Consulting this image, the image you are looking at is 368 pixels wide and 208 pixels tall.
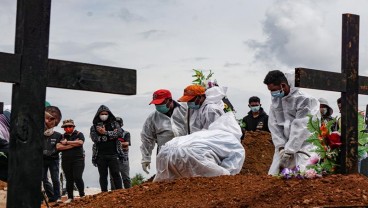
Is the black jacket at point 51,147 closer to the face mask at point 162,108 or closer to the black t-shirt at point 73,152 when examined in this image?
the black t-shirt at point 73,152

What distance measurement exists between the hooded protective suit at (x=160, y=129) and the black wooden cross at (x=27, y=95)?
7005 millimetres

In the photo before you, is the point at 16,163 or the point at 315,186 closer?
the point at 16,163

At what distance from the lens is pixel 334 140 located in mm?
10172

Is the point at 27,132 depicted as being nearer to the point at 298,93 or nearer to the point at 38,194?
the point at 38,194

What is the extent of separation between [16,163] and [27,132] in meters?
0.25

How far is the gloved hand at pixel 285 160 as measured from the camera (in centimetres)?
1111

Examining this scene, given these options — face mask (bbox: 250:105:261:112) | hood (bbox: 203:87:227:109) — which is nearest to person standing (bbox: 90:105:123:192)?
hood (bbox: 203:87:227:109)

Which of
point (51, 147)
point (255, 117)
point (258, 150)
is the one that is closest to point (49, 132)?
point (51, 147)

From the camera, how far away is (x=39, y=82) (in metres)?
6.53

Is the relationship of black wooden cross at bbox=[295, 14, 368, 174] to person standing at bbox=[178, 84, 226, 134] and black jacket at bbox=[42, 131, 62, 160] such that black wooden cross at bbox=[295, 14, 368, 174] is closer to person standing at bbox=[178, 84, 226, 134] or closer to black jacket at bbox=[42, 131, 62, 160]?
person standing at bbox=[178, 84, 226, 134]

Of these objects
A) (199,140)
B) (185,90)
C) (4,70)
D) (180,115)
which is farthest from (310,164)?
(4,70)

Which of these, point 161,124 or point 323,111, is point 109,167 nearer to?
point 161,124

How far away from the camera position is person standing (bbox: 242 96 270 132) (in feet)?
51.3

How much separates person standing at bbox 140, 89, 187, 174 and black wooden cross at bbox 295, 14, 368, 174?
12.4 feet
